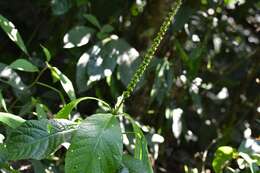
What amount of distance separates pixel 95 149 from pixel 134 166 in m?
0.12

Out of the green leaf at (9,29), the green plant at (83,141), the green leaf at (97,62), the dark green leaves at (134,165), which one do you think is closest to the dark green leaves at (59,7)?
the green leaf at (97,62)

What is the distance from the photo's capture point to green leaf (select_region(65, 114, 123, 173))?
82 cm

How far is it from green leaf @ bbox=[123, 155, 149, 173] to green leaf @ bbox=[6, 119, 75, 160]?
0.35 feet

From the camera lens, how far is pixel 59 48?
162cm

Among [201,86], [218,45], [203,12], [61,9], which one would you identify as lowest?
[201,86]

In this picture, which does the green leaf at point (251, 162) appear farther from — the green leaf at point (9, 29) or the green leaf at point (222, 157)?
the green leaf at point (9, 29)

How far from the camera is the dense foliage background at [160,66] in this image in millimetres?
1402

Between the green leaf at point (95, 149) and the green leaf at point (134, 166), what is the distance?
8 centimetres

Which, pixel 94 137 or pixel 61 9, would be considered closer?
pixel 94 137

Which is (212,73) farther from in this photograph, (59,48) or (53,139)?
(53,139)

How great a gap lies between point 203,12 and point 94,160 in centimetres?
93

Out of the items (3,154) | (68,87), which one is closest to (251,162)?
(68,87)

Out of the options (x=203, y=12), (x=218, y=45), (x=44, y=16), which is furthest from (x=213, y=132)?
(x=44, y=16)

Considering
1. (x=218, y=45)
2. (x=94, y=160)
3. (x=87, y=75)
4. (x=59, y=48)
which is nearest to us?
(x=94, y=160)
